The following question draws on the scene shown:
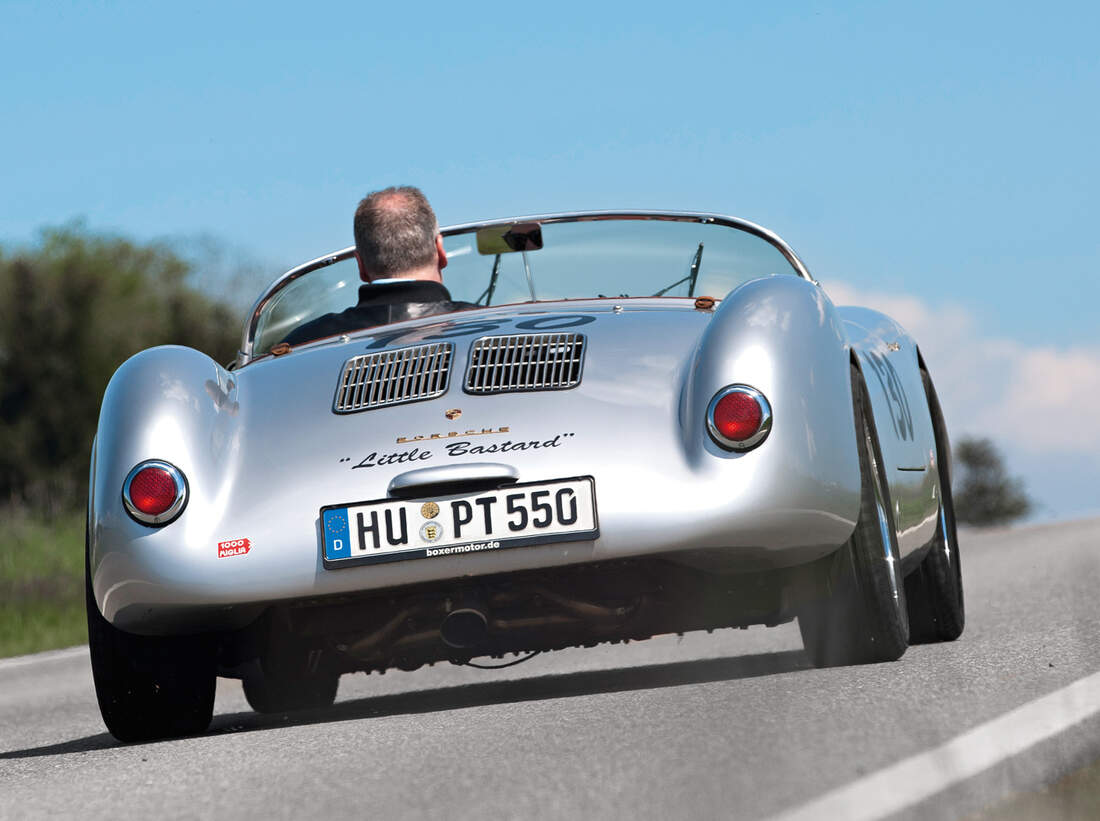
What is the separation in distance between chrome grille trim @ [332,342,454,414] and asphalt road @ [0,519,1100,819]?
0.85 meters

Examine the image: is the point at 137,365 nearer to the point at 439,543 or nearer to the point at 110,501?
the point at 110,501

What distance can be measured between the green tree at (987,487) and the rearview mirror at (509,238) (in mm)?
99461

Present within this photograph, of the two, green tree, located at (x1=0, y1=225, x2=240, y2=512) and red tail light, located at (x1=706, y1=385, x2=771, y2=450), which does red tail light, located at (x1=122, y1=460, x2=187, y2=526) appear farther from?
green tree, located at (x1=0, y1=225, x2=240, y2=512)

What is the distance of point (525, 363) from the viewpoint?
15.9 feet

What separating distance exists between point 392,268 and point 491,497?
1603 millimetres

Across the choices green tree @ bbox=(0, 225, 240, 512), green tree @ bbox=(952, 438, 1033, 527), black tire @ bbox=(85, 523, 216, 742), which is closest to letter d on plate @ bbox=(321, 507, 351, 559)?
black tire @ bbox=(85, 523, 216, 742)

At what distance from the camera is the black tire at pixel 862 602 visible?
4.87m

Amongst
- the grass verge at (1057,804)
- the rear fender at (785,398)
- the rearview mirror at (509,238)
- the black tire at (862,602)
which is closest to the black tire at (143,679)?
the rear fender at (785,398)

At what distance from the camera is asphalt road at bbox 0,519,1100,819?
9.66 ft

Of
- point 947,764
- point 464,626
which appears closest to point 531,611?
point 464,626

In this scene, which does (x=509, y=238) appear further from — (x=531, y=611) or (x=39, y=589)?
(x=39, y=589)

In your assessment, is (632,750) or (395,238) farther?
(395,238)

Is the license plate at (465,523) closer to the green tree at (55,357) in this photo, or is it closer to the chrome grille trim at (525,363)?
the chrome grille trim at (525,363)

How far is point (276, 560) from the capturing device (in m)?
4.63
